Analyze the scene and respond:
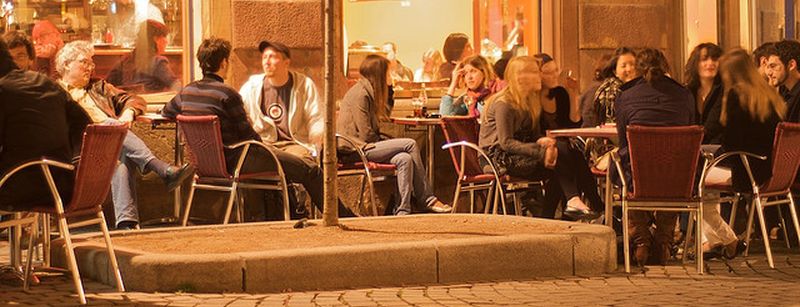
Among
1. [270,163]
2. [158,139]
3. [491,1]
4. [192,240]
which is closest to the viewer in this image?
[192,240]

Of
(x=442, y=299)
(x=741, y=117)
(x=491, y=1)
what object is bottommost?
(x=442, y=299)

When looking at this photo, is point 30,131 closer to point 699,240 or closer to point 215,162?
point 215,162

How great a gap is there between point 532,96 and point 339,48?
2.84 metres

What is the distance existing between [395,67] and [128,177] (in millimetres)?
4199

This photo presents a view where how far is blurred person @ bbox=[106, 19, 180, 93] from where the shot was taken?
1445 centimetres

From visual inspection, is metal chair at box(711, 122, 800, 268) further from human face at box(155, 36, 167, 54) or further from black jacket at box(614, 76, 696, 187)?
human face at box(155, 36, 167, 54)

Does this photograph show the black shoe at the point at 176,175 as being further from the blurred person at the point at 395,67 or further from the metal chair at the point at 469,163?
the blurred person at the point at 395,67

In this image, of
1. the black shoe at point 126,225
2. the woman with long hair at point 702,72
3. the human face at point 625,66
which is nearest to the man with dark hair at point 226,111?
the black shoe at point 126,225

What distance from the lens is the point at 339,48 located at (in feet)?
50.9

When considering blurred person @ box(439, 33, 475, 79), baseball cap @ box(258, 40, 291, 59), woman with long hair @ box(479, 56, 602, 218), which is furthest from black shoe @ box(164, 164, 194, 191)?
blurred person @ box(439, 33, 475, 79)

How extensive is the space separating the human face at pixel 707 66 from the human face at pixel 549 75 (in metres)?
1.33

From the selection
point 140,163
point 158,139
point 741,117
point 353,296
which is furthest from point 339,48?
point 353,296

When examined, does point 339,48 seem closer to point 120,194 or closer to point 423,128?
point 423,128

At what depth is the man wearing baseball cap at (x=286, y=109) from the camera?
515 inches
